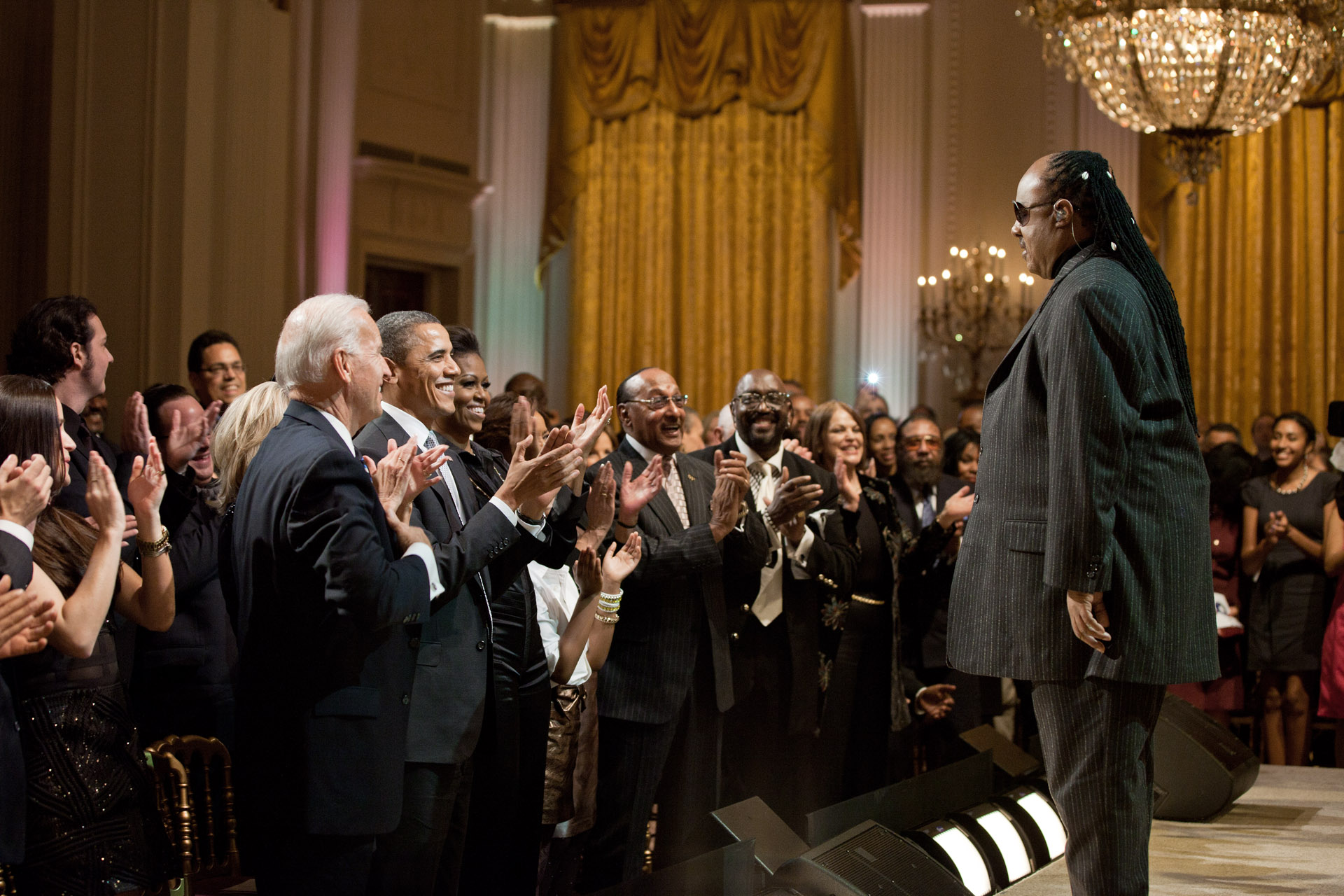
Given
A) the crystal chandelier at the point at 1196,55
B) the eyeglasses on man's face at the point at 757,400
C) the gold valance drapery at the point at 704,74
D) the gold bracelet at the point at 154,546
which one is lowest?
the gold bracelet at the point at 154,546

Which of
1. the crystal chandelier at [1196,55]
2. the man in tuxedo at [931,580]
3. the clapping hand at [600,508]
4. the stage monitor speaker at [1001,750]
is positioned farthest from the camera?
the crystal chandelier at [1196,55]

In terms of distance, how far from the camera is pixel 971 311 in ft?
36.0

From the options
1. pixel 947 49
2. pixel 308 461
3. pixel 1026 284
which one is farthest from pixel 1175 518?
pixel 947 49

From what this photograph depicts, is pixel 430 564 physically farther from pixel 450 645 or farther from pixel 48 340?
pixel 48 340

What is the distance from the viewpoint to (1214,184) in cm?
1058

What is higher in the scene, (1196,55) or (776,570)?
(1196,55)

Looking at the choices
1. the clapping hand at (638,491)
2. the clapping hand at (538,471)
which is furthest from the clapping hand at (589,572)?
the clapping hand at (538,471)

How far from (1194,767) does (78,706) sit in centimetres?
323

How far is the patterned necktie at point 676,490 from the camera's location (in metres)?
4.04

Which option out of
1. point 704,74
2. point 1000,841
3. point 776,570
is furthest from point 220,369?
point 704,74

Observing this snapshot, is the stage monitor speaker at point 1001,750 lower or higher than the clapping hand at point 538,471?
lower

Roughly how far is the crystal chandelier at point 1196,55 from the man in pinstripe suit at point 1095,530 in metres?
5.21

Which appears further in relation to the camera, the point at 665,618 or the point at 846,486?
the point at 846,486

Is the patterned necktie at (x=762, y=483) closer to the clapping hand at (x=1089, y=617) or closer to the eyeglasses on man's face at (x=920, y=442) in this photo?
the eyeglasses on man's face at (x=920, y=442)
